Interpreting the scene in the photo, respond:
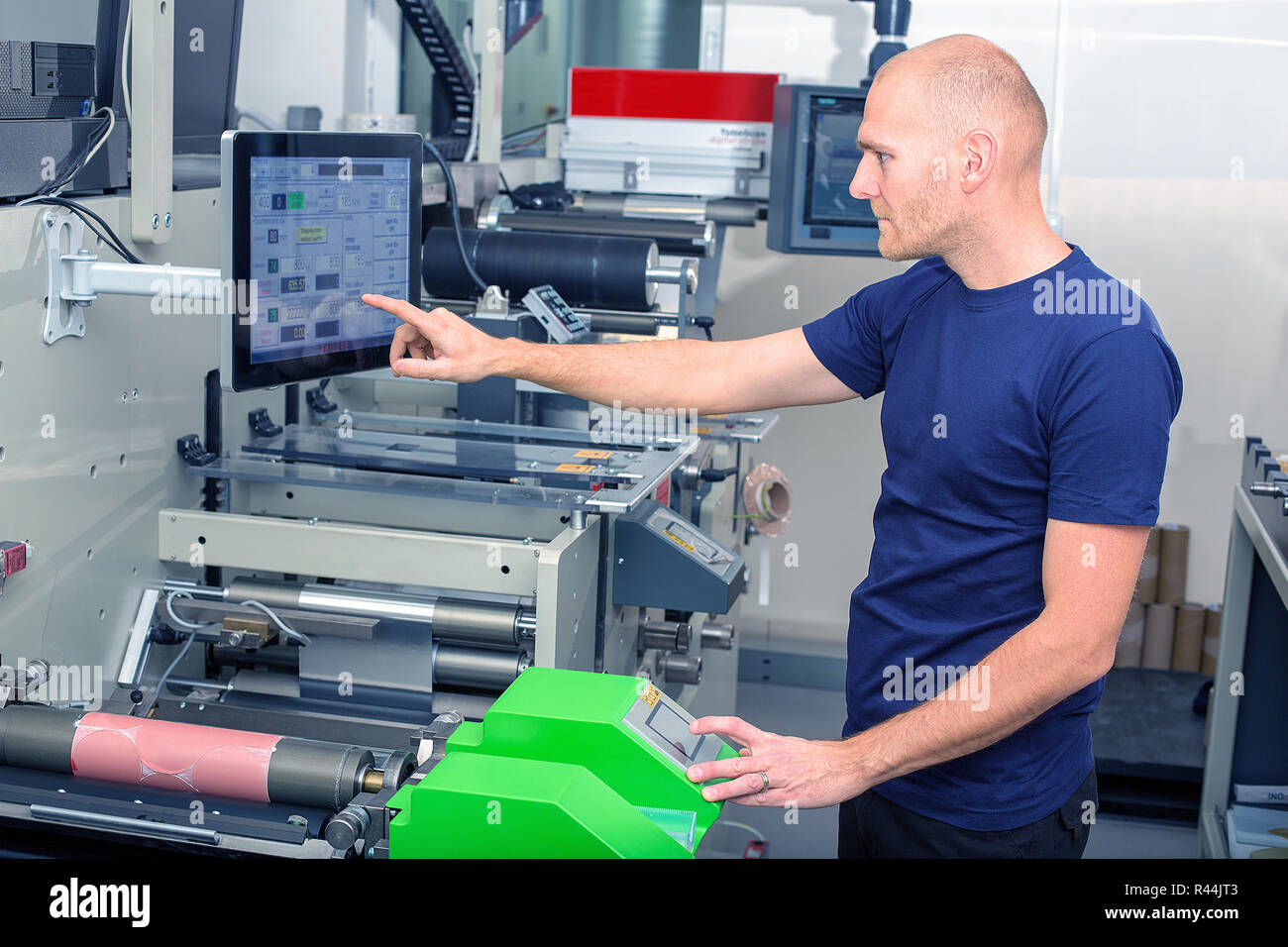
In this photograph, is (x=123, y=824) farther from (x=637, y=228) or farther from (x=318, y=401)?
(x=637, y=228)

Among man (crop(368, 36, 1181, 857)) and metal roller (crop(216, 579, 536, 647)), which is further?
metal roller (crop(216, 579, 536, 647))

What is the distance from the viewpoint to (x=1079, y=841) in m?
1.47

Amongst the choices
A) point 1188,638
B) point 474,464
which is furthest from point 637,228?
point 1188,638

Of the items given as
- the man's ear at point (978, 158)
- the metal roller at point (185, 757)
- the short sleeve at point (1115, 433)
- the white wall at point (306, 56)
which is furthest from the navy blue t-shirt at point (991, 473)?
the white wall at point (306, 56)

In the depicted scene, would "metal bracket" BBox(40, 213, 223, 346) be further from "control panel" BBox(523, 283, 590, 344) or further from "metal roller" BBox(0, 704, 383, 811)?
"control panel" BBox(523, 283, 590, 344)

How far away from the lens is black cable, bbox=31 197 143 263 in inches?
55.5

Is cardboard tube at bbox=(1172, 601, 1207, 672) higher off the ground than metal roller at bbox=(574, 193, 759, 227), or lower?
lower

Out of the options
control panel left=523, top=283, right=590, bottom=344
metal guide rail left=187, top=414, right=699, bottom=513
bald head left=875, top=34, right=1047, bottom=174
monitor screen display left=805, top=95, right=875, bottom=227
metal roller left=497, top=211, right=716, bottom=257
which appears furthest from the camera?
monitor screen display left=805, top=95, right=875, bottom=227

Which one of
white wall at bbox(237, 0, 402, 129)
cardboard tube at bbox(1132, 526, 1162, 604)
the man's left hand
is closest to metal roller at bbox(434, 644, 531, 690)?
the man's left hand

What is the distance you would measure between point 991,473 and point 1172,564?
9.79ft

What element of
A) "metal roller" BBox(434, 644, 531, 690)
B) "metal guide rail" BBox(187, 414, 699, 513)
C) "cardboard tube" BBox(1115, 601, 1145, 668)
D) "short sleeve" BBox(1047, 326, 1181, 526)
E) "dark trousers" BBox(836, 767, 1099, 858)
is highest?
"short sleeve" BBox(1047, 326, 1181, 526)

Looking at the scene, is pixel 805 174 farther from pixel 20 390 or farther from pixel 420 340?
pixel 20 390

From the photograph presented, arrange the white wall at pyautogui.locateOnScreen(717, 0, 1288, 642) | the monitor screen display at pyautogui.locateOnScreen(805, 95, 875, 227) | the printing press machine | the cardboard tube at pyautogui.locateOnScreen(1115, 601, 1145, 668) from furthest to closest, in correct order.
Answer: the cardboard tube at pyautogui.locateOnScreen(1115, 601, 1145, 668), the white wall at pyautogui.locateOnScreen(717, 0, 1288, 642), the monitor screen display at pyautogui.locateOnScreen(805, 95, 875, 227), the printing press machine

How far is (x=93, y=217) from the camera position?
1.46 m
